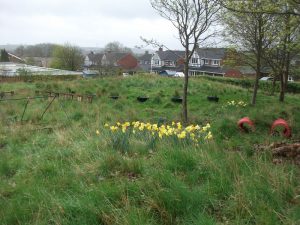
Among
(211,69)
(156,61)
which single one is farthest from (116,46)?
(211,69)

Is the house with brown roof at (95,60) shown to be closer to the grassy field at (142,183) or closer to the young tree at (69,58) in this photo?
the young tree at (69,58)

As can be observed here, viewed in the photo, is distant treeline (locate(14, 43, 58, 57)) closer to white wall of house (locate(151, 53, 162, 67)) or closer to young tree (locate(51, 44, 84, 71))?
white wall of house (locate(151, 53, 162, 67))

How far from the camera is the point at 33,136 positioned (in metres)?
9.41

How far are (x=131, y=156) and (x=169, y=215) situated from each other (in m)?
2.10

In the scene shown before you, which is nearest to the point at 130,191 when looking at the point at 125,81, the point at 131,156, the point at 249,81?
the point at 131,156

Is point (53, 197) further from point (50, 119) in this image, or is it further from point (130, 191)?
point (50, 119)

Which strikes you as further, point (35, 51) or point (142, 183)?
point (35, 51)

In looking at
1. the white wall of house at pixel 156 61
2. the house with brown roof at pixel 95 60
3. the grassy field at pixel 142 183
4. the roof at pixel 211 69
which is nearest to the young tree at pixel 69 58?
the house with brown roof at pixel 95 60

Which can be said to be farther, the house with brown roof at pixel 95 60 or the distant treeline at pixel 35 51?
the distant treeline at pixel 35 51

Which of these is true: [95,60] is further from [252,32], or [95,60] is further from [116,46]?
[252,32]

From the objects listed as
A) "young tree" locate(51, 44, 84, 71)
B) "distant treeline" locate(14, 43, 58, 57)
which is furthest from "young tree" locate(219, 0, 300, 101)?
"distant treeline" locate(14, 43, 58, 57)

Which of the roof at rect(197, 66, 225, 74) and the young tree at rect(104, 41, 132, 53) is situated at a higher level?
the young tree at rect(104, 41, 132, 53)

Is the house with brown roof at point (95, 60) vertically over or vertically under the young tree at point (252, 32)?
under

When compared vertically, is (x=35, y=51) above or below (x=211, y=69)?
above
